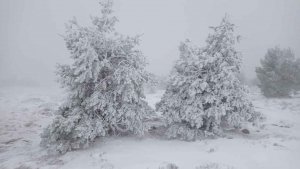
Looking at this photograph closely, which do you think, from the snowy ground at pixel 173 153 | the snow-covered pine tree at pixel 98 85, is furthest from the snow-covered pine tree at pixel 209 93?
the snow-covered pine tree at pixel 98 85

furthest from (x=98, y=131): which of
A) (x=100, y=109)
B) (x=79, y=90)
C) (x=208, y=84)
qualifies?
(x=208, y=84)

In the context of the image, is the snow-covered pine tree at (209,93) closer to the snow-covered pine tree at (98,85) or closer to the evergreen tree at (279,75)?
the snow-covered pine tree at (98,85)

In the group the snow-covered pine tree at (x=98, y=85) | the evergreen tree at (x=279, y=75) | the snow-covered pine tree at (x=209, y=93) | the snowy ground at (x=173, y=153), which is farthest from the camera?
the evergreen tree at (x=279, y=75)

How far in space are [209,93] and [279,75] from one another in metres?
15.9

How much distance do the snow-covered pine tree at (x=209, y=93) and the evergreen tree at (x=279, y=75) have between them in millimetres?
14039

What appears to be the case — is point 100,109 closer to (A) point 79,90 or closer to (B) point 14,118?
(A) point 79,90

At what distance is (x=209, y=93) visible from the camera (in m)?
13.7

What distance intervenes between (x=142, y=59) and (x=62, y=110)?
4955mm

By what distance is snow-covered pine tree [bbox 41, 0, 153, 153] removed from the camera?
12297 mm

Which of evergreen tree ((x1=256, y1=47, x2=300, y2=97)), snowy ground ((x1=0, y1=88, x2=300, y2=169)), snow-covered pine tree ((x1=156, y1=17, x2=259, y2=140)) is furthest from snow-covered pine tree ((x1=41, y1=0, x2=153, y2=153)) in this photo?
evergreen tree ((x1=256, y1=47, x2=300, y2=97))

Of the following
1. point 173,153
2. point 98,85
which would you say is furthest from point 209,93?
point 98,85

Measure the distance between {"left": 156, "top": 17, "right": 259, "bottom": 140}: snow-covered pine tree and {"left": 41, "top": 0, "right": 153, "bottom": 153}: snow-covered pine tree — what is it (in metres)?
1.78

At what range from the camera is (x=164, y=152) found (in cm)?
1189

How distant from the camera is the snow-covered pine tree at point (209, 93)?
13242 mm
